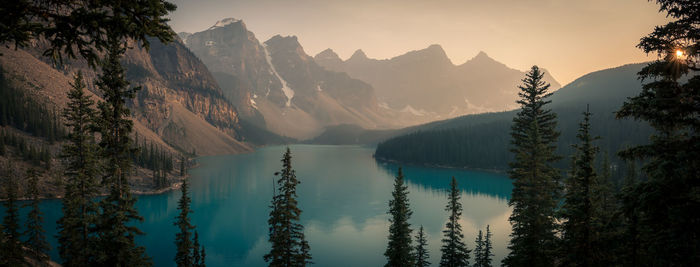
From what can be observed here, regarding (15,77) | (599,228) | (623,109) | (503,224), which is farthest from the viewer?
(15,77)

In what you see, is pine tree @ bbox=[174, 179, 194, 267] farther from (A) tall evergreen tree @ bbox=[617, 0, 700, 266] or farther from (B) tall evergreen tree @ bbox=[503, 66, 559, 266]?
(A) tall evergreen tree @ bbox=[617, 0, 700, 266]

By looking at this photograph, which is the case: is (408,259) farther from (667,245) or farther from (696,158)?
(696,158)

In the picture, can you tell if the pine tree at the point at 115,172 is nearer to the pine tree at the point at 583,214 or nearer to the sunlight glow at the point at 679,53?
the pine tree at the point at 583,214

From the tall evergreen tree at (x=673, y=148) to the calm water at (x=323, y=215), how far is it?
39704 millimetres

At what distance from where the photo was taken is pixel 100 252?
1570 centimetres

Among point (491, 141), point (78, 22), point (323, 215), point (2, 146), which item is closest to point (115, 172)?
point (78, 22)

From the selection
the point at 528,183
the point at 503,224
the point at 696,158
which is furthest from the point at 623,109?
the point at 503,224

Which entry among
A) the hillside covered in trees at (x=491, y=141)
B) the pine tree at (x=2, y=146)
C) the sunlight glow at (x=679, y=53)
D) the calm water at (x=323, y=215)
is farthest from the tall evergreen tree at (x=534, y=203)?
the hillside covered in trees at (x=491, y=141)

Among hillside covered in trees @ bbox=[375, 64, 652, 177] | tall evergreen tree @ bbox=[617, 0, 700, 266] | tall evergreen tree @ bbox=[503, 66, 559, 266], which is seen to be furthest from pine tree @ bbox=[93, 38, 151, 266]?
hillside covered in trees @ bbox=[375, 64, 652, 177]

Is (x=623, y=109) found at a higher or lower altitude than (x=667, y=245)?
higher

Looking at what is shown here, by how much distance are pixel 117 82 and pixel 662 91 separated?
72.4ft

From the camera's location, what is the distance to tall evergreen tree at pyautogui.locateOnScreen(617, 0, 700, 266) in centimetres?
885

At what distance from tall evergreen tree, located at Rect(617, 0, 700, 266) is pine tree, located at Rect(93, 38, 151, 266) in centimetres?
2091

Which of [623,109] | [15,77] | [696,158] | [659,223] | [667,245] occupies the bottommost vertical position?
[667,245]
